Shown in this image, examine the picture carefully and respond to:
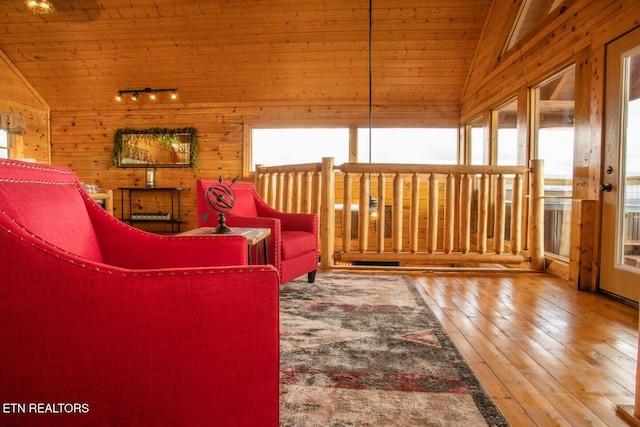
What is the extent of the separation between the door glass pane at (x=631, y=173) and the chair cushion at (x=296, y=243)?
2.56m

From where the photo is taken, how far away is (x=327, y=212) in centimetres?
416

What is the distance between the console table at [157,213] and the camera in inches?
287

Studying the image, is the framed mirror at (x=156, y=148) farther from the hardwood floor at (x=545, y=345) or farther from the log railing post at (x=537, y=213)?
the log railing post at (x=537, y=213)

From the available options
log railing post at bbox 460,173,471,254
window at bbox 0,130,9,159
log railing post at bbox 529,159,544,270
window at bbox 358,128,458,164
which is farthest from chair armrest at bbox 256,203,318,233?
window at bbox 0,130,9,159

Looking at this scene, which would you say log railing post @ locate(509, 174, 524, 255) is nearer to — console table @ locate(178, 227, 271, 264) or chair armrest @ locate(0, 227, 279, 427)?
console table @ locate(178, 227, 271, 264)

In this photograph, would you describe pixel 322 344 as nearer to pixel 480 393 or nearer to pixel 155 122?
pixel 480 393

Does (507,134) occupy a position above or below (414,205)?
above

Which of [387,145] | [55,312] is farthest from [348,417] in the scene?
[387,145]

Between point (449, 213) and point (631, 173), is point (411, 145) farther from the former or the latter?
point (631, 173)

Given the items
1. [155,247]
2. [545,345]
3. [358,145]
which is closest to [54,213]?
[155,247]

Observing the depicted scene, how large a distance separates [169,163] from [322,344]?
631 cm

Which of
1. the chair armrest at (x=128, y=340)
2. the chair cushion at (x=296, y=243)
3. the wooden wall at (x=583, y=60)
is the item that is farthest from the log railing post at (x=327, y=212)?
the chair armrest at (x=128, y=340)

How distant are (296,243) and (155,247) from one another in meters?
1.64

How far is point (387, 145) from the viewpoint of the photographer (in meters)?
7.21
